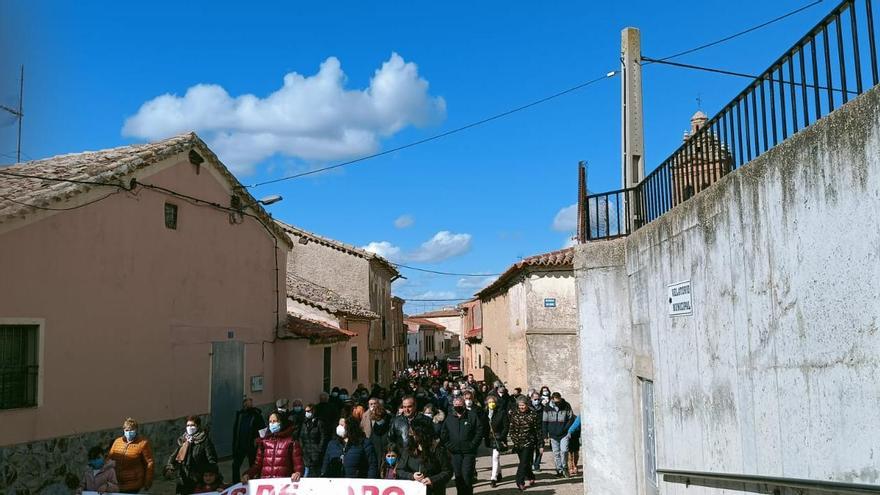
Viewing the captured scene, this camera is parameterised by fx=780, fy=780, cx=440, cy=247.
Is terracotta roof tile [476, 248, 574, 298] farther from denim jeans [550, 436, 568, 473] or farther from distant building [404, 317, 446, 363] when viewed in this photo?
distant building [404, 317, 446, 363]

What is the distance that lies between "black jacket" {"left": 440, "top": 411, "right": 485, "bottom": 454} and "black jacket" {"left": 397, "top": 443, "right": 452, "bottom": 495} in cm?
216

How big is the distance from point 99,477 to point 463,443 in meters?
4.92

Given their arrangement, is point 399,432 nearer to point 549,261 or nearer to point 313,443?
point 313,443

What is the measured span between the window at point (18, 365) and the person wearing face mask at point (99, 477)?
2.87 m

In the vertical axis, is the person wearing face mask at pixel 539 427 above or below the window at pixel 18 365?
below

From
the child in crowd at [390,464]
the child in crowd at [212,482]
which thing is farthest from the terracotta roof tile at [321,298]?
the child in crowd at [390,464]

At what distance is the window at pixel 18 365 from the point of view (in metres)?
11.2

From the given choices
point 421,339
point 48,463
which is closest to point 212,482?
point 48,463

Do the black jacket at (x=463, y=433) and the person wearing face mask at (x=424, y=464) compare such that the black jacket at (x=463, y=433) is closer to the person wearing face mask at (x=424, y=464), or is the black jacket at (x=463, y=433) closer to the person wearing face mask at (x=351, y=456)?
the person wearing face mask at (x=424, y=464)

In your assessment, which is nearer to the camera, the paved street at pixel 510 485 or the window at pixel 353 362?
the paved street at pixel 510 485

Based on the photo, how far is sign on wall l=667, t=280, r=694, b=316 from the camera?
25.2ft

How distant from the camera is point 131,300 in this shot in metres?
14.0

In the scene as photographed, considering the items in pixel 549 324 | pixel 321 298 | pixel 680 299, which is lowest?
pixel 680 299

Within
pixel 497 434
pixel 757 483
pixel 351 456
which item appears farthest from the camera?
pixel 497 434
